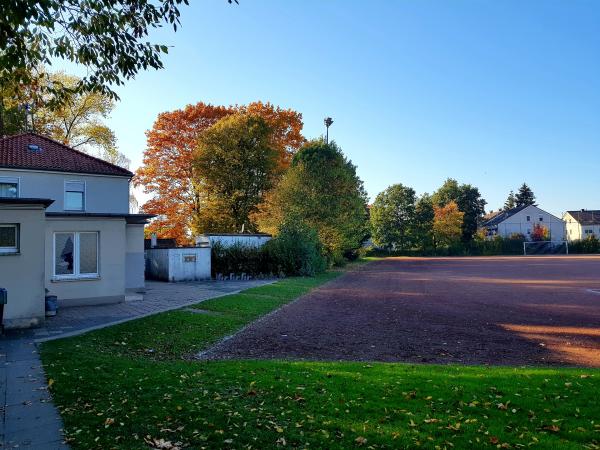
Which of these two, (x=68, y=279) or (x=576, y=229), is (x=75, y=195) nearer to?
(x=68, y=279)

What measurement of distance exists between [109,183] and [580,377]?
23.1 meters

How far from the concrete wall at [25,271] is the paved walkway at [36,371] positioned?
484 mm

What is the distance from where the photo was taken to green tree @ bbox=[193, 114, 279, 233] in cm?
3622

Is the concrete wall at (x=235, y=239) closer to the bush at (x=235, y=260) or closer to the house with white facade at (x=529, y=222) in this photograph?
the bush at (x=235, y=260)

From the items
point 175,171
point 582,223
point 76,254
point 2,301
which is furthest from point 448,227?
point 2,301

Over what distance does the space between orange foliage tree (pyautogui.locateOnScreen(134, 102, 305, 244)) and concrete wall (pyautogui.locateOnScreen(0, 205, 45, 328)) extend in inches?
1030

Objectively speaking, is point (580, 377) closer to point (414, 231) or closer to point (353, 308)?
point (353, 308)

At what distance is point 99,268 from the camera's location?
14.4 metres

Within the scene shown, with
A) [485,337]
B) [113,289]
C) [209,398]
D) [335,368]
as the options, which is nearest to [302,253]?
[113,289]

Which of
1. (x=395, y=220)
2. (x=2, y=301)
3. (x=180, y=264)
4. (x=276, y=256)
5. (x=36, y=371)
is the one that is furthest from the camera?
(x=395, y=220)

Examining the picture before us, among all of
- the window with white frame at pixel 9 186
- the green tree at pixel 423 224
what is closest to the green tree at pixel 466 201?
the green tree at pixel 423 224

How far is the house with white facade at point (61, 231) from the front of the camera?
10.6 m

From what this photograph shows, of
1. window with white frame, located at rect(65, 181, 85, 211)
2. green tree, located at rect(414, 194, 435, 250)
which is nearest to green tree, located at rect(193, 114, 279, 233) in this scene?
window with white frame, located at rect(65, 181, 85, 211)

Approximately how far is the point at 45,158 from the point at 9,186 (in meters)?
2.20
